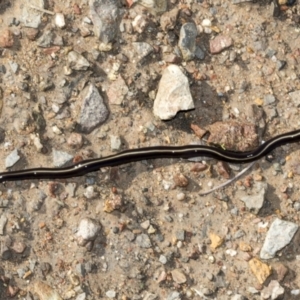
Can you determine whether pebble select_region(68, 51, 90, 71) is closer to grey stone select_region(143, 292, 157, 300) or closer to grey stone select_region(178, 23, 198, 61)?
grey stone select_region(178, 23, 198, 61)

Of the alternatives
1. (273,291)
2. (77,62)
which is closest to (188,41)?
(77,62)

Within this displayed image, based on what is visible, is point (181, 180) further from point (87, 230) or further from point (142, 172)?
point (87, 230)

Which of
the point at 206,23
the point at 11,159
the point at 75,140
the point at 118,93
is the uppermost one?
the point at 206,23

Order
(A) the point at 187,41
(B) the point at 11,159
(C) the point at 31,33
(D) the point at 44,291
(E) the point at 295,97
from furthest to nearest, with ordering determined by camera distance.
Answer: (E) the point at 295,97 < (A) the point at 187,41 < (C) the point at 31,33 < (B) the point at 11,159 < (D) the point at 44,291

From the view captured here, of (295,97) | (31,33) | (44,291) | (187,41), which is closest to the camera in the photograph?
(44,291)

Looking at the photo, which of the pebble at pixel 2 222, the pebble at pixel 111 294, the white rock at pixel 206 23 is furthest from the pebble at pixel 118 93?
the pebble at pixel 111 294

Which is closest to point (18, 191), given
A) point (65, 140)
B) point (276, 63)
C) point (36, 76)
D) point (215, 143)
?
point (65, 140)
